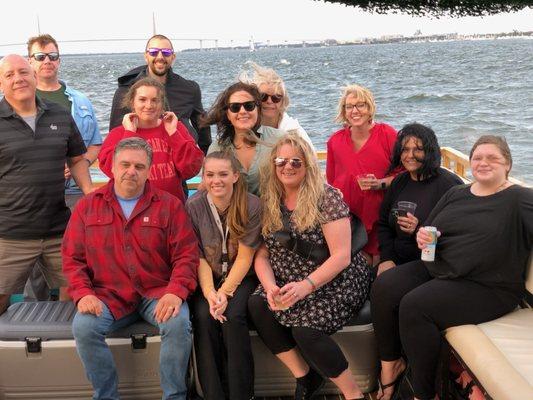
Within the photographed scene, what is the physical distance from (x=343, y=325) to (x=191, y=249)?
808mm

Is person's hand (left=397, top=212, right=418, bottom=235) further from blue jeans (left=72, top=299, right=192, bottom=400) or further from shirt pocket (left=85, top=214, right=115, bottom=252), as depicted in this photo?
shirt pocket (left=85, top=214, right=115, bottom=252)

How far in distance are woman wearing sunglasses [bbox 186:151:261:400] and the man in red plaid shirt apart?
10 centimetres

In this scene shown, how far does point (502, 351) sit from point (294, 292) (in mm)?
912

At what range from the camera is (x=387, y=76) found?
41.4 metres

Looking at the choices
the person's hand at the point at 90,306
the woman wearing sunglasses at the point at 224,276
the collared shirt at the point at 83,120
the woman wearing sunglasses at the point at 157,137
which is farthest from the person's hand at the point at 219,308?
the collared shirt at the point at 83,120

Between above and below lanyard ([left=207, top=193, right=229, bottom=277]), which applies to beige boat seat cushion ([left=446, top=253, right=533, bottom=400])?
below

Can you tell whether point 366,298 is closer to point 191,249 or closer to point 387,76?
point 191,249

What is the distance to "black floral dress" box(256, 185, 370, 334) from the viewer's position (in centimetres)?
305

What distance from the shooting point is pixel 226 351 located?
3164 mm

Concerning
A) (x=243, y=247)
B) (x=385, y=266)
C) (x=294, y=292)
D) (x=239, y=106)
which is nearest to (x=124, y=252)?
(x=243, y=247)

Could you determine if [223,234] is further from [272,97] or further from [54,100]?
[54,100]

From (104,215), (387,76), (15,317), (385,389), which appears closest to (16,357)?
(15,317)

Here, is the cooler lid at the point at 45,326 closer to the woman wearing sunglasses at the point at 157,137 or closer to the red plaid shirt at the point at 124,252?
the red plaid shirt at the point at 124,252

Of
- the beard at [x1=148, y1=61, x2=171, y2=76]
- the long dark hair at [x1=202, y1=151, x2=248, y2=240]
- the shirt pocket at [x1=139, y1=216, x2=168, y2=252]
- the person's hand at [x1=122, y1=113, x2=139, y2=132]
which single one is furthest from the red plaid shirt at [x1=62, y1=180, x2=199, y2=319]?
the beard at [x1=148, y1=61, x2=171, y2=76]
